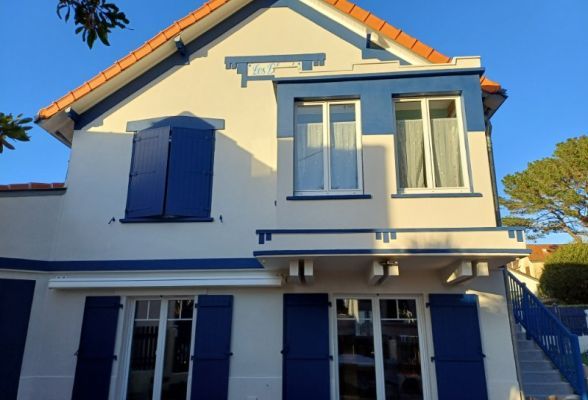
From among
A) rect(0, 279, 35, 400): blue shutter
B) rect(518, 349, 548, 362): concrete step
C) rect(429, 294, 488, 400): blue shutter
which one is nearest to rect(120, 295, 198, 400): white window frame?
rect(0, 279, 35, 400): blue shutter

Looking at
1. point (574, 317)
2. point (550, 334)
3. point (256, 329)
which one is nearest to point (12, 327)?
point (256, 329)

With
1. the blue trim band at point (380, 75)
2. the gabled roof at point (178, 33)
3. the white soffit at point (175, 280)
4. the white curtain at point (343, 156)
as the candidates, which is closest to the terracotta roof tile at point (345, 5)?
the gabled roof at point (178, 33)

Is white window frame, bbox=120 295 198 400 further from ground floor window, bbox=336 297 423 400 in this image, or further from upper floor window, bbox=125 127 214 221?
ground floor window, bbox=336 297 423 400

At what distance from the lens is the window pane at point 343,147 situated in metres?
6.02

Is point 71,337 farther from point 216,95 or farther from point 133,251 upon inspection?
point 216,95

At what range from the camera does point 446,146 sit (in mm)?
6078

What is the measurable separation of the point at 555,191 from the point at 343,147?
20719mm

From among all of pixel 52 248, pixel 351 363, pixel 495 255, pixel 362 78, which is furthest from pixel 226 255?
pixel 495 255

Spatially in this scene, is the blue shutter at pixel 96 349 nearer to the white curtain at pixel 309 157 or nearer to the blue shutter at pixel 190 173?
the blue shutter at pixel 190 173

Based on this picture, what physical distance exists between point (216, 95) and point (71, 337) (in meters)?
4.67

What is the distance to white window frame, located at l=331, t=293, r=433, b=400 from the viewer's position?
5.91 m

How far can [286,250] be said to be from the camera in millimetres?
5336

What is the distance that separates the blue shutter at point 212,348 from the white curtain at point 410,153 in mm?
3263

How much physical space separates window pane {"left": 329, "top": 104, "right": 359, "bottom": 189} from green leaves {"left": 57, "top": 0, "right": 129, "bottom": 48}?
3.56m
